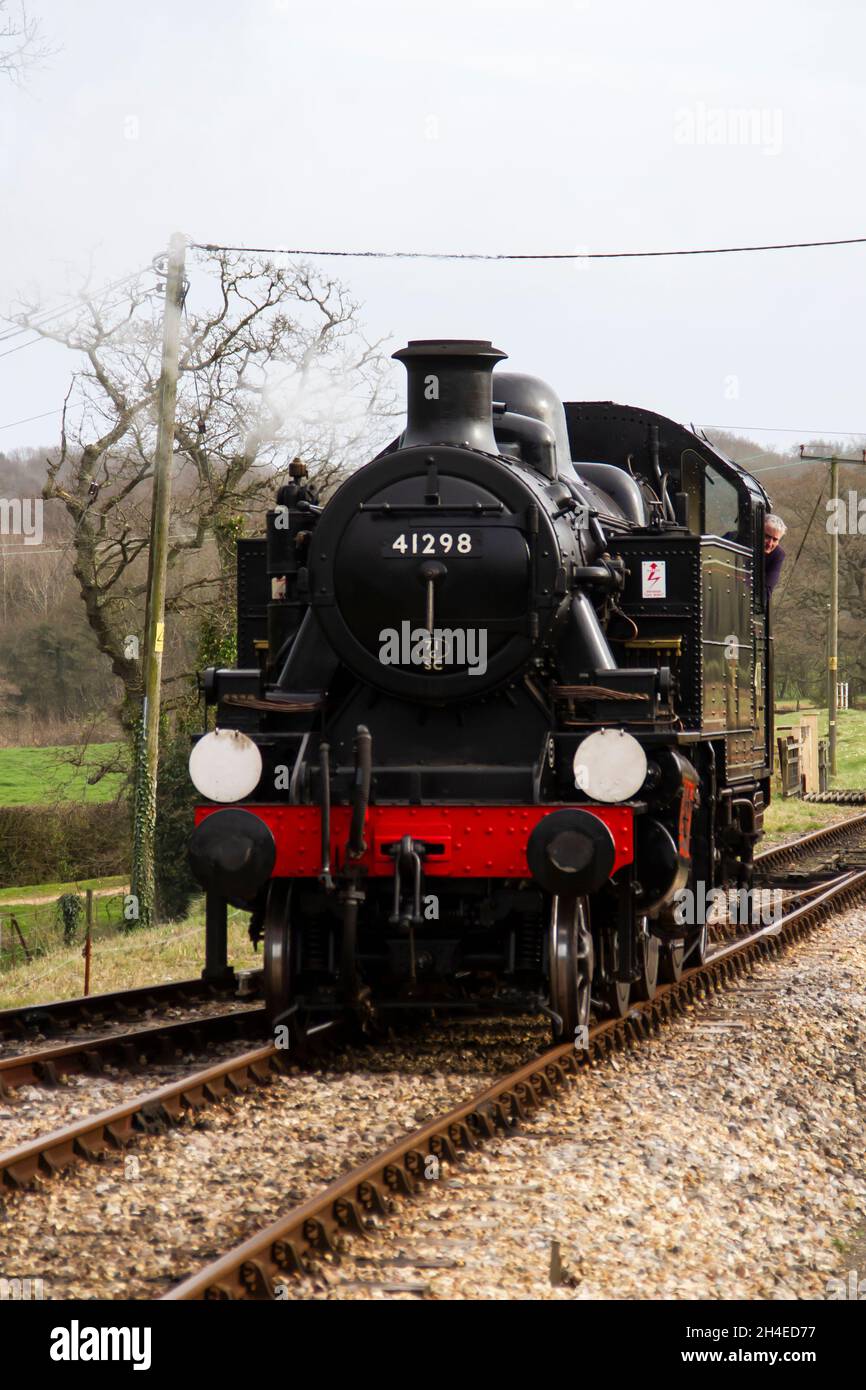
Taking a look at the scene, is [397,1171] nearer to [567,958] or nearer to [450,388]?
[567,958]

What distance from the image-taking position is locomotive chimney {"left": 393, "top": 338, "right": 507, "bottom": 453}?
8.22m

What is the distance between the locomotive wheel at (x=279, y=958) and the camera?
25.6 ft

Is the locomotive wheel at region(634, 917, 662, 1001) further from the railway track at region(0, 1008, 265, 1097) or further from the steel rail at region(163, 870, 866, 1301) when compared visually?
the railway track at region(0, 1008, 265, 1097)

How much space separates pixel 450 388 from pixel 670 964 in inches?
151

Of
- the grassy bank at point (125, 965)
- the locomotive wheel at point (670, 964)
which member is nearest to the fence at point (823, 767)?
the grassy bank at point (125, 965)

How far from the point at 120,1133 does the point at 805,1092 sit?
3.34m

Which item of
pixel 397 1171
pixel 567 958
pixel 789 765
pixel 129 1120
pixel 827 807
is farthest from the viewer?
pixel 789 765

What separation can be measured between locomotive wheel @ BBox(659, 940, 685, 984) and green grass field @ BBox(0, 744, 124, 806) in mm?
15448

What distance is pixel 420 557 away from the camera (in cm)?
788

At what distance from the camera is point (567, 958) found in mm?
7512

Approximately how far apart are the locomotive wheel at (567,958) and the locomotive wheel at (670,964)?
1.99 meters

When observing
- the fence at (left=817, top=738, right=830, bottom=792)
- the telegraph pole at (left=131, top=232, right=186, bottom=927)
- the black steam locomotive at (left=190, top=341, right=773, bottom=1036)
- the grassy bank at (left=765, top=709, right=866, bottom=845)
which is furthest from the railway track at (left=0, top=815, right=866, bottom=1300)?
the fence at (left=817, top=738, right=830, bottom=792)

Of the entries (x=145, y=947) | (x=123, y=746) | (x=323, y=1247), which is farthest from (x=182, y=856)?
(x=323, y=1247)

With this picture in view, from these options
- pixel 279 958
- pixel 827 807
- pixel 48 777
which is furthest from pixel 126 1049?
pixel 827 807
